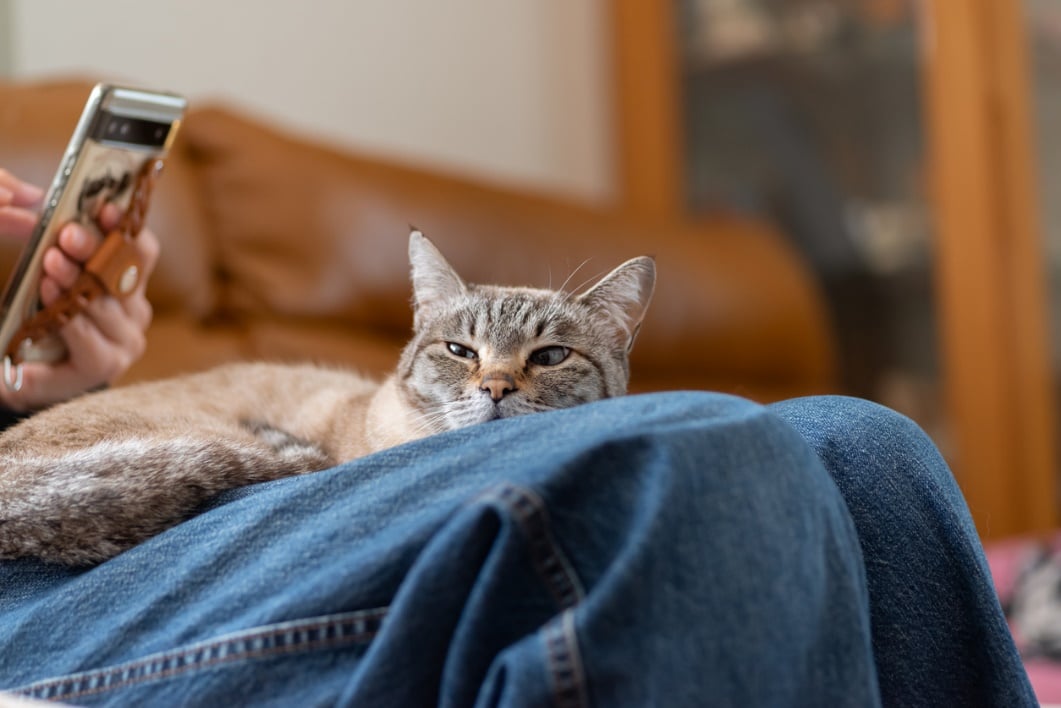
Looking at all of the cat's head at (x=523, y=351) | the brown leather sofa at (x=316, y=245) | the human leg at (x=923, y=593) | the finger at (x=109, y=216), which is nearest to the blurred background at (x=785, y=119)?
the brown leather sofa at (x=316, y=245)

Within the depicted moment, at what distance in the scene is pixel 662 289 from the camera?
249cm

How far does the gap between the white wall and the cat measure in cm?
137

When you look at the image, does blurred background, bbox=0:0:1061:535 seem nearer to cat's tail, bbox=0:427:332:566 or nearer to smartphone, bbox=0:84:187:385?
smartphone, bbox=0:84:187:385

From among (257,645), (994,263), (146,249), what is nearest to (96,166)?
(146,249)

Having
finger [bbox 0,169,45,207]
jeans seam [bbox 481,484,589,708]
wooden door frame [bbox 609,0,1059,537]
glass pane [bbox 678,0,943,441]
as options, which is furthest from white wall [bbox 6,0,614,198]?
jeans seam [bbox 481,484,589,708]

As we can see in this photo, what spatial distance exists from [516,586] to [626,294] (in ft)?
1.80

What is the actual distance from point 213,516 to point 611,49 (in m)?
3.19

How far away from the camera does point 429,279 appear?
1224 mm

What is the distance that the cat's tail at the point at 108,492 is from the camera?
80cm

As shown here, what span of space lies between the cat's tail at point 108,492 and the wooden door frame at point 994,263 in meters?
2.13

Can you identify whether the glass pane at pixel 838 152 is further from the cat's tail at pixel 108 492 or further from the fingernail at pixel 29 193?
the cat's tail at pixel 108 492

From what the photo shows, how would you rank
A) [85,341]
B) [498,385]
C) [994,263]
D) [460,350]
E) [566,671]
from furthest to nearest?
[994,263] → [85,341] → [460,350] → [498,385] → [566,671]

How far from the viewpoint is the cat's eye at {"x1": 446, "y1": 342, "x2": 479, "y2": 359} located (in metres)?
1.12

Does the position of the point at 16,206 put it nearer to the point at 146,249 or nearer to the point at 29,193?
the point at 29,193
